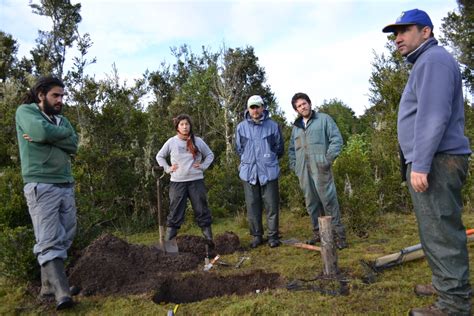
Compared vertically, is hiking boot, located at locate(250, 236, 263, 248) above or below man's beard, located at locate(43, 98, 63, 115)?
below

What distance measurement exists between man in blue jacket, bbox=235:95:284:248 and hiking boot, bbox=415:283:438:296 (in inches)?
93.2

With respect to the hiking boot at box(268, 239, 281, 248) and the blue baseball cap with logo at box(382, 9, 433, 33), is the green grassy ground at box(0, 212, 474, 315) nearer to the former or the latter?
the hiking boot at box(268, 239, 281, 248)

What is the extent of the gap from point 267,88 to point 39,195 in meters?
18.9

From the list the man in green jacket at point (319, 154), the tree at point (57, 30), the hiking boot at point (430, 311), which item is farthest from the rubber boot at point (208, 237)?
the tree at point (57, 30)

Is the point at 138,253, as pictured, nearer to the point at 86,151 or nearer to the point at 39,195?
the point at 39,195

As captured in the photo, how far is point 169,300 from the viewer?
3949 millimetres

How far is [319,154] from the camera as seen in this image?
526 cm

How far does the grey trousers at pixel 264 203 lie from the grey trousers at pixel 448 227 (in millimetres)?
2958

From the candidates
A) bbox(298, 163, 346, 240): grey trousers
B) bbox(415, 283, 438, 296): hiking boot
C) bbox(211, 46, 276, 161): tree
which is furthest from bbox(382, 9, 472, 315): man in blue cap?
bbox(211, 46, 276, 161): tree

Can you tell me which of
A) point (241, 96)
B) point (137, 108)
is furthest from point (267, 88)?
point (137, 108)

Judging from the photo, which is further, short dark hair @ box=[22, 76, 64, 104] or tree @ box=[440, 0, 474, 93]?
tree @ box=[440, 0, 474, 93]

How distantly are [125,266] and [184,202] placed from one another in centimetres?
149

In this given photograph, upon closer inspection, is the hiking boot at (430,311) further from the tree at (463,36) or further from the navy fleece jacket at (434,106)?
the tree at (463,36)

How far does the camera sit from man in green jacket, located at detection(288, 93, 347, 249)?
205 inches
